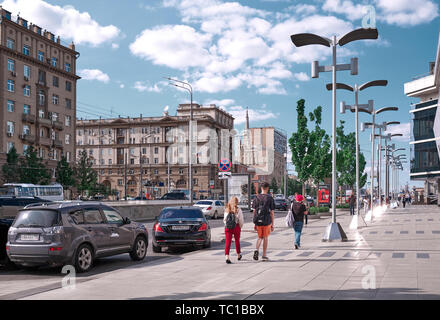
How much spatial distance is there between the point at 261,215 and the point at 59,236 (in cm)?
457

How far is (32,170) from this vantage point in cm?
6344

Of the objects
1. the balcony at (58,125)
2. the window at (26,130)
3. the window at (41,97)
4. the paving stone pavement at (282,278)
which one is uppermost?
the window at (41,97)

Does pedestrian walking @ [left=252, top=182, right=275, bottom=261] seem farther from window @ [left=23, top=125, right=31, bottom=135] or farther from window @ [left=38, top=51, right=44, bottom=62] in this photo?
window @ [left=38, top=51, right=44, bottom=62]

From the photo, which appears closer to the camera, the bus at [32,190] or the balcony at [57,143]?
the bus at [32,190]

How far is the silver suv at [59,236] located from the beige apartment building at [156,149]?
99.9 m

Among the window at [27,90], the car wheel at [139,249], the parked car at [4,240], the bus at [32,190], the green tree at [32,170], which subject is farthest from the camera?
the window at [27,90]

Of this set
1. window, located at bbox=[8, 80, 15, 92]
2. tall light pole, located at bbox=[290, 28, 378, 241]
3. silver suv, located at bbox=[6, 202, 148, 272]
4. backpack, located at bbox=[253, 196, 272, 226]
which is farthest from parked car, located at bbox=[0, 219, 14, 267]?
window, located at bbox=[8, 80, 15, 92]

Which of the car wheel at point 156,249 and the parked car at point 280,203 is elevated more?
the car wheel at point 156,249

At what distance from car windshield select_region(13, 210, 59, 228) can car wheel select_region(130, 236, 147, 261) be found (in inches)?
114

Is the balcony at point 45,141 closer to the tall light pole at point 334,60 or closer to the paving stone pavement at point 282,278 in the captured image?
the tall light pole at point 334,60

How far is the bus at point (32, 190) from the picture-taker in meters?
49.8

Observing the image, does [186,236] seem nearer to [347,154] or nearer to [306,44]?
[306,44]

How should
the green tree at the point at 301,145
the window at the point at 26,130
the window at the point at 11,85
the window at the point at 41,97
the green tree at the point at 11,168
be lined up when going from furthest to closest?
the window at the point at 41,97, the window at the point at 26,130, the window at the point at 11,85, the green tree at the point at 11,168, the green tree at the point at 301,145

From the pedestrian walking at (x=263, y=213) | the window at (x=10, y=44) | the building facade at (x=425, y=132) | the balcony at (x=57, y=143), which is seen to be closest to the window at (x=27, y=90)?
the window at (x=10, y=44)
